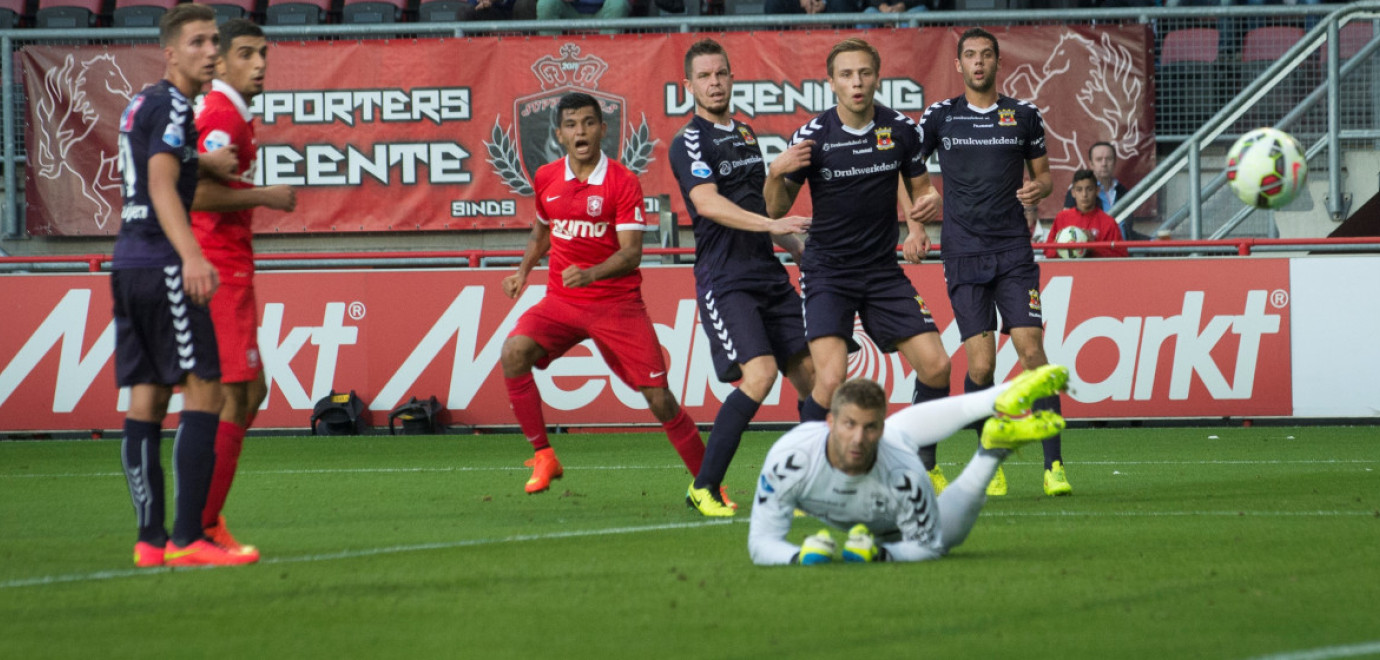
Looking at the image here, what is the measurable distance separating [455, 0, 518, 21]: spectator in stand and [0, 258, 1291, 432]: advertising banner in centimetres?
471

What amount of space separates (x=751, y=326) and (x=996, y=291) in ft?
5.59

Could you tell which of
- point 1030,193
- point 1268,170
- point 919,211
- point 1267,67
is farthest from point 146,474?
point 1267,67

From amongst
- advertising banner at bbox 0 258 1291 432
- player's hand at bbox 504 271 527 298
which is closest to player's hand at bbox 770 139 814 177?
player's hand at bbox 504 271 527 298

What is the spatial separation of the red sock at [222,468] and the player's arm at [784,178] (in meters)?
2.65

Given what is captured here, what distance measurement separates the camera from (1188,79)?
16000mm

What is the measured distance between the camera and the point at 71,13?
59.3 ft

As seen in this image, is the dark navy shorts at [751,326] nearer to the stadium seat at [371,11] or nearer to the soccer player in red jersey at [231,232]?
the soccer player in red jersey at [231,232]

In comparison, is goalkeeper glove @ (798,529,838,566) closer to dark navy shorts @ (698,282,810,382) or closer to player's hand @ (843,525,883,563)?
player's hand @ (843,525,883,563)

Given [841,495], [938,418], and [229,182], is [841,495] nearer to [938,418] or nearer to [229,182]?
[938,418]

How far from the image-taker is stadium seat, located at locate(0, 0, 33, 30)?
18016 millimetres

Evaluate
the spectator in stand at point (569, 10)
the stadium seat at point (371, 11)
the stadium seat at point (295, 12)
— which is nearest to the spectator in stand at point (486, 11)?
the spectator in stand at point (569, 10)

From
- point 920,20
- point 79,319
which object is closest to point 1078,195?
point 920,20

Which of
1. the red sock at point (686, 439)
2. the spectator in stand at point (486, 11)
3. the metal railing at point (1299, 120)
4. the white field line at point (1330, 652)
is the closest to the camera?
the white field line at point (1330, 652)

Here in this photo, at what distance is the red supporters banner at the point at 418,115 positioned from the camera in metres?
16.2
